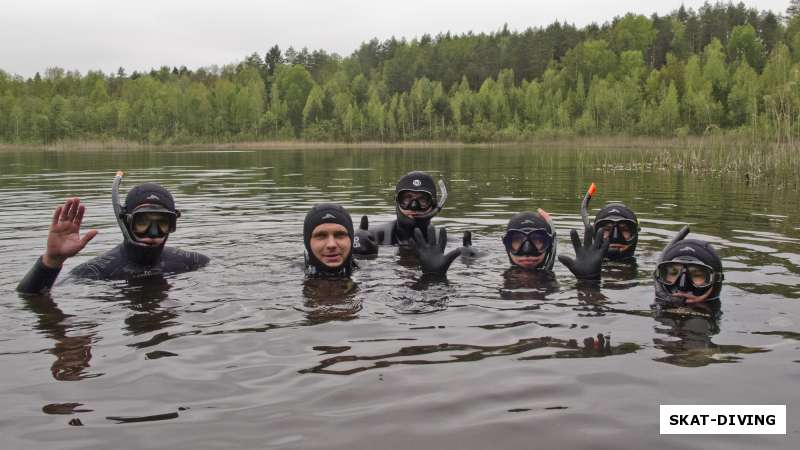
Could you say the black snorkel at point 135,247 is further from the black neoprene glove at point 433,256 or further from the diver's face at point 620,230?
the diver's face at point 620,230

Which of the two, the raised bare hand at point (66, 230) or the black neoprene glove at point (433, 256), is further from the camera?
the black neoprene glove at point (433, 256)

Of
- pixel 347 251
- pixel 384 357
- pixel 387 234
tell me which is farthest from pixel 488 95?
Answer: pixel 384 357

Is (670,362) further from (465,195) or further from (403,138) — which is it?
(403,138)

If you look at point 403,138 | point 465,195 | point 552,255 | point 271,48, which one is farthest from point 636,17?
point 552,255

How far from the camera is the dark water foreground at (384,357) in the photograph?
358 centimetres

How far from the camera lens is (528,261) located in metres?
7.61

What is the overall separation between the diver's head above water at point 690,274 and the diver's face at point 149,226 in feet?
17.0

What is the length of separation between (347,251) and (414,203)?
2.27 m

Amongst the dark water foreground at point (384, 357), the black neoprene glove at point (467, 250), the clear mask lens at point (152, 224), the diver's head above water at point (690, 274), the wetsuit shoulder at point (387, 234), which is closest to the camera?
the dark water foreground at point (384, 357)

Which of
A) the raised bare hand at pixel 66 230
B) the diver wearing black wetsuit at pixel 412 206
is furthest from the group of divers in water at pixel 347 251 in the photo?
the diver wearing black wetsuit at pixel 412 206

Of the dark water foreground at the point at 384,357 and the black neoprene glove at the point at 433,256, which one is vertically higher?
the black neoprene glove at the point at 433,256

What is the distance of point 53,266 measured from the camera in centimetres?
636

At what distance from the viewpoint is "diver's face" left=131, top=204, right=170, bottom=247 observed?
745 cm

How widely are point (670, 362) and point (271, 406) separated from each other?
2.70 m
